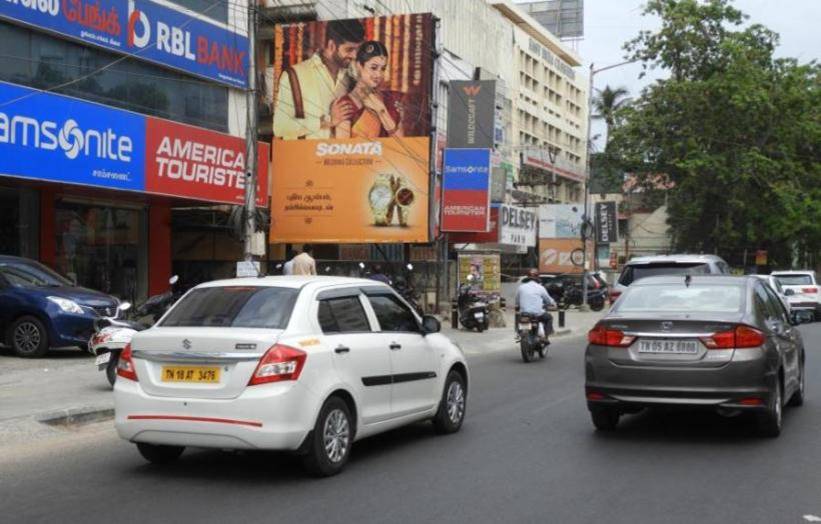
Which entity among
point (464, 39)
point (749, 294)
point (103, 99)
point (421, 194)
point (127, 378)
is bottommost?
point (127, 378)

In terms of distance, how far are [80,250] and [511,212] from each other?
16334 millimetres

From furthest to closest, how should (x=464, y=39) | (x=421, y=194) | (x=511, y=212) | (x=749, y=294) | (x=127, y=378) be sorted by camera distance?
(x=464, y=39), (x=511, y=212), (x=421, y=194), (x=749, y=294), (x=127, y=378)

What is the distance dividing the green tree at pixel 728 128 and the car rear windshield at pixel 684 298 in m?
36.2

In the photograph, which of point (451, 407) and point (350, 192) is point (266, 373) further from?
point (350, 192)

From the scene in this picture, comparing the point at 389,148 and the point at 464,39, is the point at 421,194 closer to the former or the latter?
the point at 389,148

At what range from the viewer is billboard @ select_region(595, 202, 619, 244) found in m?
44.5

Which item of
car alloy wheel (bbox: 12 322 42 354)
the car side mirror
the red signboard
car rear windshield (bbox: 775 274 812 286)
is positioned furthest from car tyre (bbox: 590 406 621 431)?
car rear windshield (bbox: 775 274 812 286)

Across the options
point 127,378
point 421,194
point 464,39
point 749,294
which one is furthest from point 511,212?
point 127,378

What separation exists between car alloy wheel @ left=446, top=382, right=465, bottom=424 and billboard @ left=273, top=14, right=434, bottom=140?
61.2 feet

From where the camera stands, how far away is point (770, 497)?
6480mm

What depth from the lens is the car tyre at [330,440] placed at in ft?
22.7

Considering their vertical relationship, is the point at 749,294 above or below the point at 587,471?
above

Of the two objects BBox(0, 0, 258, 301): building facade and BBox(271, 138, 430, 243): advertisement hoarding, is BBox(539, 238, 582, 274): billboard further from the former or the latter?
BBox(0, 0, 258, 301): building facade

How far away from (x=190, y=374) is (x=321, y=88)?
23.2 meters
